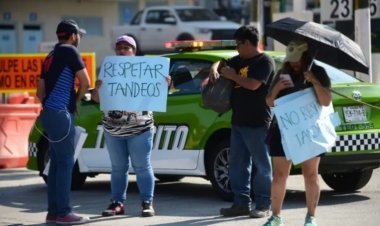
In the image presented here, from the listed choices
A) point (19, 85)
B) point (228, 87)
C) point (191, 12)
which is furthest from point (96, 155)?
point (191, 12)

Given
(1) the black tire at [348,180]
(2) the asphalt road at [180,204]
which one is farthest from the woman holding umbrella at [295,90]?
(1) the black tire at [348,180]

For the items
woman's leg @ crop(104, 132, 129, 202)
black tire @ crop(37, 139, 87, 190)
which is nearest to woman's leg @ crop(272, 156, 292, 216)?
woman's leg @ crop(104, 132, 129, 202)

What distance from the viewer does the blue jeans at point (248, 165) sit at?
8922mm

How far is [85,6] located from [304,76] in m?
31.5

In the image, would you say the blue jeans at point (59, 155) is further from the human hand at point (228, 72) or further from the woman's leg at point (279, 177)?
the woman's leg at point (279, 177)

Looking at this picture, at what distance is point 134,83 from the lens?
9.32m

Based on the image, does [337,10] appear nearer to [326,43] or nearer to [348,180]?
[348,180]

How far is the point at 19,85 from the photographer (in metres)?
14.9

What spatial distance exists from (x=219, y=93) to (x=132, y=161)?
103 centimetres

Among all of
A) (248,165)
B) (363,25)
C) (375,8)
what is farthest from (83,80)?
(375,8)

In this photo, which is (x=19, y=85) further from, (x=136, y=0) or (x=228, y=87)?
(x=136, y=0)

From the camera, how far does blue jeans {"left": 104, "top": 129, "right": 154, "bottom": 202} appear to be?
9141 mm

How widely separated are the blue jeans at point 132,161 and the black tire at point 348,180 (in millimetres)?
2553

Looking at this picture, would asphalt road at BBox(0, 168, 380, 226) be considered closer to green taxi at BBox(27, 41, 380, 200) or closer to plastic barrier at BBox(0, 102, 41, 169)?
green taxi at BBox(27, 41, 380, 200)
